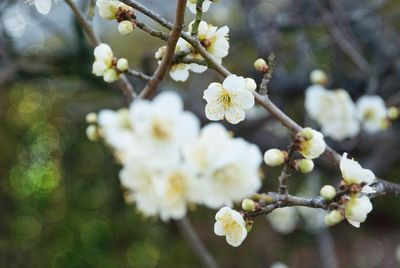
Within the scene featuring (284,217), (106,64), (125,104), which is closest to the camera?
(106,64)

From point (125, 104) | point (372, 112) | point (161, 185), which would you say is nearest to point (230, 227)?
point (161, 185)

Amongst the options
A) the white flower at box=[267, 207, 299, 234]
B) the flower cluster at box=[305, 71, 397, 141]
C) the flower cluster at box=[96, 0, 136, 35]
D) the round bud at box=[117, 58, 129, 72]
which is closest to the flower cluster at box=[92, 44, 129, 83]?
the round bud at box=[117, 58, 129, 72]

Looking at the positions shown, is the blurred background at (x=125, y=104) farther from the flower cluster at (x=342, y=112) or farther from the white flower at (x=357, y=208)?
the white flower at (x=357, y=208)

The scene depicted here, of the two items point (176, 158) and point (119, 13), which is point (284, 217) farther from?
point (176, 158)

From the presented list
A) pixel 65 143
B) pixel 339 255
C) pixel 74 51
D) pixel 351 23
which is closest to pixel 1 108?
pixel 65 143

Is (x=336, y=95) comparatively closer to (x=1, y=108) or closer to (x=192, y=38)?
(x=192, y=38)

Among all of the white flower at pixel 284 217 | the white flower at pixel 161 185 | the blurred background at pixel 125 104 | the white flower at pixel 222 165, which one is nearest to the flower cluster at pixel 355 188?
the white flower at pixel 222 165
